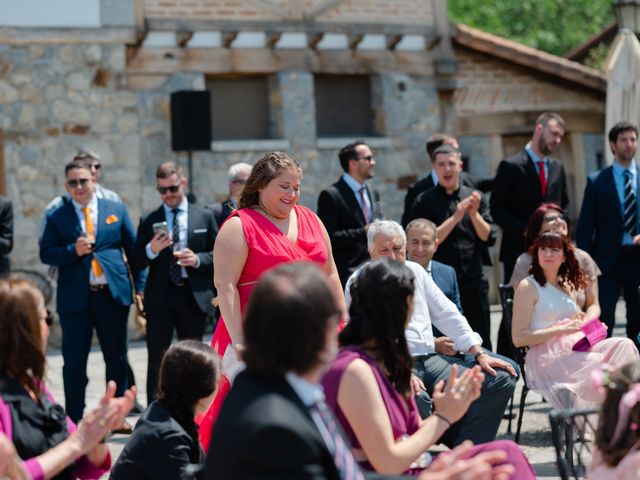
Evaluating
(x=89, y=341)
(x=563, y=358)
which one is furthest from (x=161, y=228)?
(x=563, y=358)

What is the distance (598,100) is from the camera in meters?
18.3

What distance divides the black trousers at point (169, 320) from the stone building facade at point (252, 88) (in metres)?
5.96

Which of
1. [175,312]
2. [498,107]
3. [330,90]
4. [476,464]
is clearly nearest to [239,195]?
[175,312]

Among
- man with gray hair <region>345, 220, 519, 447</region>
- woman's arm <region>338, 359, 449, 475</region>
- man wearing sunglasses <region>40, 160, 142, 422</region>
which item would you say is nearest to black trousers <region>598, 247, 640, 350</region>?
man with gray hair <region>345, 220, 519, 447</region>

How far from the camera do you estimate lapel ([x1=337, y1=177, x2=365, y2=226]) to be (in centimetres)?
888

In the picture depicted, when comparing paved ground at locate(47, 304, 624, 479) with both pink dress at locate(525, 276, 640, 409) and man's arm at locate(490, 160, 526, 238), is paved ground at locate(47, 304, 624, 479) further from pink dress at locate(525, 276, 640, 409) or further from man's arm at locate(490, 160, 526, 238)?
man's arm at locate(490, 160, 526, 238)

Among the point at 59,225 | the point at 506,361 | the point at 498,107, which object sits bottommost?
the point at 506,361

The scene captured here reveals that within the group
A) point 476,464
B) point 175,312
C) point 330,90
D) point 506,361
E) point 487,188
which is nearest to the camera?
point 476,464

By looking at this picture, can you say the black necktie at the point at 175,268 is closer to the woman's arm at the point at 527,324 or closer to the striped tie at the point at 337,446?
the woman's arm at the point at 527,324

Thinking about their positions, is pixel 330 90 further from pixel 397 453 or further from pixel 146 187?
pixel 397 453

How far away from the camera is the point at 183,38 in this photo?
14.8m

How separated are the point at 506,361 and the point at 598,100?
40.9ft

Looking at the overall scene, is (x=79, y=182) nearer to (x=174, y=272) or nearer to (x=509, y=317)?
(x=174, y=272)

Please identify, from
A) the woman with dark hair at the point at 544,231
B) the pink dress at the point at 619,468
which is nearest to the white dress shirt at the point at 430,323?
the woman with dark hair at the point at 544,231
